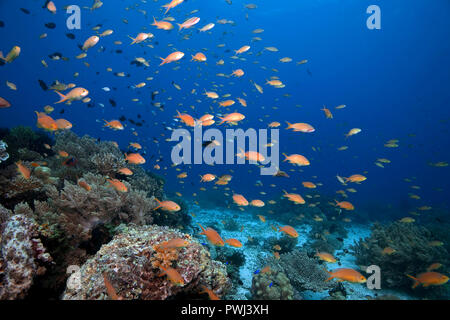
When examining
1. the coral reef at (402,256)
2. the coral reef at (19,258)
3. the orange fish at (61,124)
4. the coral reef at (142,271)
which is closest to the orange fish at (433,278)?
the coral reef at (402,256)

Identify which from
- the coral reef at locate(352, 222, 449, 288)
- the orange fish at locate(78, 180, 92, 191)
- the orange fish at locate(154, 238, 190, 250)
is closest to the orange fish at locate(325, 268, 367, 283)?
the orange fish at locate(154, 238, 190, 250)

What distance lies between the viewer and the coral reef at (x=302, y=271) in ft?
17.5

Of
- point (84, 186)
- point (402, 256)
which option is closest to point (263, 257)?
point (402, 256)

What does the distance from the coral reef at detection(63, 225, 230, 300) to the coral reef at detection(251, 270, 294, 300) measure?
48.2 inches

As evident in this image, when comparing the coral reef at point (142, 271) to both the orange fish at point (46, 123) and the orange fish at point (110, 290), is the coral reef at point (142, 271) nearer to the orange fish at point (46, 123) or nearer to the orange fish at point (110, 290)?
the orange fish at point (110, 290)

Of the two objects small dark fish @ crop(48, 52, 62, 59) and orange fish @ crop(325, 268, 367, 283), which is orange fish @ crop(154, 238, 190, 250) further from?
small dark fish @ crop(48, 52, 62, 59)

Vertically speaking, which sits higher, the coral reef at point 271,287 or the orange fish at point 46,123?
the orange fish at point 46,123

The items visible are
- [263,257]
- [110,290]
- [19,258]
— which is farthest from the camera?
[263,257]

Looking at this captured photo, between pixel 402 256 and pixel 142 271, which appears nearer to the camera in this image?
pixel 142 271

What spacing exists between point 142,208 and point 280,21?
58.8 meters

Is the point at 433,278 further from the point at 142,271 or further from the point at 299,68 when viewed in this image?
the point at 299,68

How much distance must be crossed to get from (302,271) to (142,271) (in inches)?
198

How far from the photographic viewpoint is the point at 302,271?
5.96 meters

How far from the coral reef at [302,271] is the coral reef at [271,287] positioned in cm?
42
